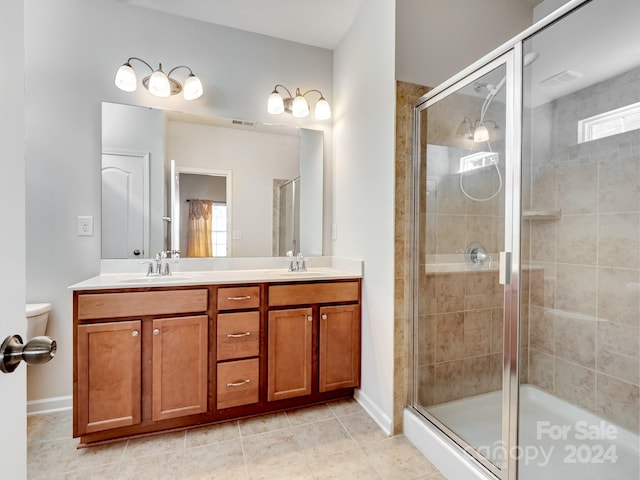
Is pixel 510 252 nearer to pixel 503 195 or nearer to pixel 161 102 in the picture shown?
pixel 503 195

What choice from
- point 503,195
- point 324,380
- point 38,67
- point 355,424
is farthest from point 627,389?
point 38,67

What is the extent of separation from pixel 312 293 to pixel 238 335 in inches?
20.5

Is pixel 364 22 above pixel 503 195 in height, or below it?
above

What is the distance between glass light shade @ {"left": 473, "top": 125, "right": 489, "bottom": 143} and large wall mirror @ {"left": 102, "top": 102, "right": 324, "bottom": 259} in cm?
123

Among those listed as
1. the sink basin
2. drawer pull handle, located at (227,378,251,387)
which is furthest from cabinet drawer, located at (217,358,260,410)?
the sink basin

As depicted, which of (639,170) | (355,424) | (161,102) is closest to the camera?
(639,170)

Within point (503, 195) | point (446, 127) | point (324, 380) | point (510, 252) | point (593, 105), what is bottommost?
point (324, 380)

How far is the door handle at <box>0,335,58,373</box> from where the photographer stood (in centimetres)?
51

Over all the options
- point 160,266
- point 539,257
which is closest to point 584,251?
point 539,257

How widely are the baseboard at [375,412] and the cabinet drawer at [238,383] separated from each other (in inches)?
28.0

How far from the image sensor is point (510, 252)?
1.32 m

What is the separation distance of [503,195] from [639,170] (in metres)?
0.81

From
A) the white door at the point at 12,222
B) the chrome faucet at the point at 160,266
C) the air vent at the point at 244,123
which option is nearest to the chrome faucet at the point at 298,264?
the chrome faucet at the point at 160,266

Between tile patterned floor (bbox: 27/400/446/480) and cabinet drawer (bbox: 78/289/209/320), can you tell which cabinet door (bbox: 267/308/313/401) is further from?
cabinet drawer (bbox: 78/289/209/320)
